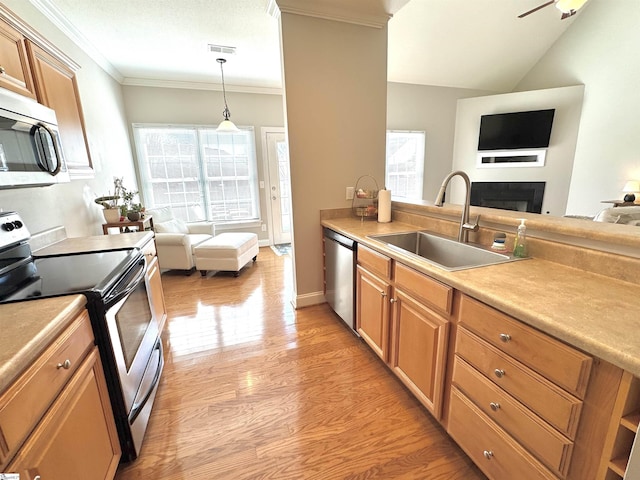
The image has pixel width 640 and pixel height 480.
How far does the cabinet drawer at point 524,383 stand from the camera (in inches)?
32.9

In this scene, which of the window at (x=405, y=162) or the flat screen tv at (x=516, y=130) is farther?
the window at (x=405, y=162)

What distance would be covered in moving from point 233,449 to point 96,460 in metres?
0.58

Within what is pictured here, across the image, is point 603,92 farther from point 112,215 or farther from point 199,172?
point 112,215

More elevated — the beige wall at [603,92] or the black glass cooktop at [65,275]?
the beige wall at [603,92]

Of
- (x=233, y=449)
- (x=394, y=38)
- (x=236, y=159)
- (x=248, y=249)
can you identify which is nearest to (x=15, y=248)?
(x=233, y=449)

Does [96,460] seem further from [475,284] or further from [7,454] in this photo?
[475,284]

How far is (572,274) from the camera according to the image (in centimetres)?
121

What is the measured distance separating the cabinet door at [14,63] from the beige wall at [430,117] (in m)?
4.68

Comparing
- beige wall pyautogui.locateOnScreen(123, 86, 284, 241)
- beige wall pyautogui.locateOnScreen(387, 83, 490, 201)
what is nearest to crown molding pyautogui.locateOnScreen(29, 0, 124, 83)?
beige wall pyautogui.locateOnScreen(123, 86, 284, 241)

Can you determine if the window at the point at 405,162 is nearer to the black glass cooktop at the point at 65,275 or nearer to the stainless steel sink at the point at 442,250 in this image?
the stainless steel sink at the point at 442,250

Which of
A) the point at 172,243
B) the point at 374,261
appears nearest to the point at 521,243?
the point at 374,261

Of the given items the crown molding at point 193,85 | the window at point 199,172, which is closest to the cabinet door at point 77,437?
the window at point 199,172

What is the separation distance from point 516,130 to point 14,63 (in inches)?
242

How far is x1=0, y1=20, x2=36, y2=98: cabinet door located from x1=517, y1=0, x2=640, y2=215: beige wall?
21.6 ft
